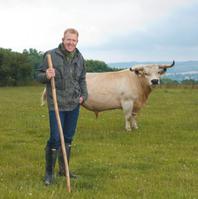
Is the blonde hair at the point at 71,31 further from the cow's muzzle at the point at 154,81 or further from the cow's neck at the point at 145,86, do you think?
the cow's neck at the point at 145,86

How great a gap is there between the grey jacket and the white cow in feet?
24.8

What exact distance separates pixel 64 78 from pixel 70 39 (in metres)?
0.67

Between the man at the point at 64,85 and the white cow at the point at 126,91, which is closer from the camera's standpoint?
the man at the point at 64,85

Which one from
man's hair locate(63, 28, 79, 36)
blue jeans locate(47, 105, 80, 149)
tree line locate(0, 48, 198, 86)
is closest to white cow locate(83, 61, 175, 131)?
blue jeans locate(47, 105, 80, 149)

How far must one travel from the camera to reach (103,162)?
34.5ft

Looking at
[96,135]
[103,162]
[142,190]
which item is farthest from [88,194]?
[96,135]

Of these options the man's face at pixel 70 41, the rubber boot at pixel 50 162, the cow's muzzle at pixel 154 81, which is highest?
the man's face at pixel 70 41

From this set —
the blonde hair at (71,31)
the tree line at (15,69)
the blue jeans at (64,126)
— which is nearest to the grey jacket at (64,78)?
the blue jeans at (64,126)

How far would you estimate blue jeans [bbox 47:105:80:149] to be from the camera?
8273mm

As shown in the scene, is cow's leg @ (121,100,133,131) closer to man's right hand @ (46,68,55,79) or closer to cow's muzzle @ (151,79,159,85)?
cow's muzzle @ (151,79,159,85)

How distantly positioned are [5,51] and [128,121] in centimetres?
6314

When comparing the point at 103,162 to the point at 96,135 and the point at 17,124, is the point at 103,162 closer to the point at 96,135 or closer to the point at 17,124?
the point at 96,135

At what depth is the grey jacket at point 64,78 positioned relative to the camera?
27.2 ft

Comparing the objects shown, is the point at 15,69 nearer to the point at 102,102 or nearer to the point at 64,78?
the point at 102,102
